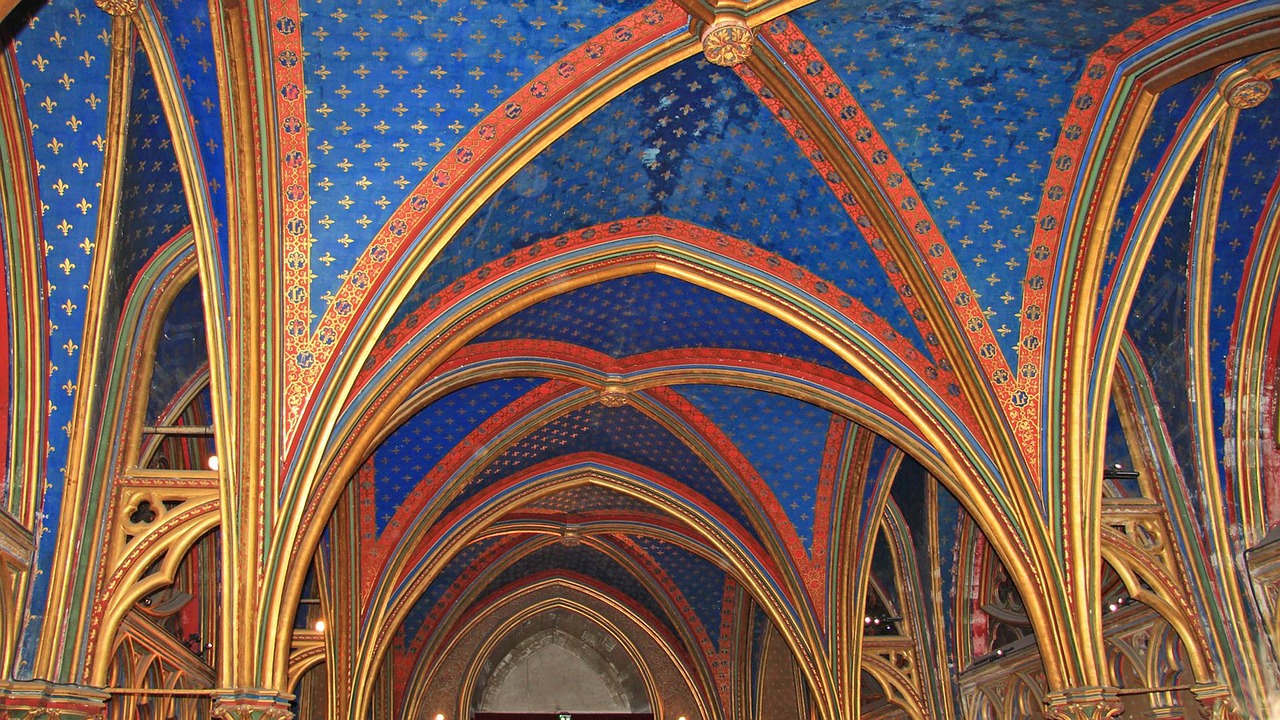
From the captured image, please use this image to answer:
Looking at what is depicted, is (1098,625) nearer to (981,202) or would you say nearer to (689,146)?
(981,202)

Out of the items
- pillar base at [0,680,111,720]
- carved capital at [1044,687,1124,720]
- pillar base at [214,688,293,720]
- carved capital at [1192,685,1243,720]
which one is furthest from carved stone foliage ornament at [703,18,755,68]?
carved capital at [1192,685,1243,720]

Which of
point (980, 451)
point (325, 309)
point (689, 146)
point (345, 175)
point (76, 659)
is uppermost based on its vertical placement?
point (689, 146)

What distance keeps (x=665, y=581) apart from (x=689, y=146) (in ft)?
43.1

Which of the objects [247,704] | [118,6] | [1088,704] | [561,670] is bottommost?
[1088,704]

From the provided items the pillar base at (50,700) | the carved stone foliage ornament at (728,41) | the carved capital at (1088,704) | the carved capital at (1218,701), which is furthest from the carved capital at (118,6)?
the carved capital at (1218,701)

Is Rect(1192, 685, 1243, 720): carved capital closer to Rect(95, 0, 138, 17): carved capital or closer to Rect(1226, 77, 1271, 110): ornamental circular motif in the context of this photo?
Rect(1226, 77, 1271, 110): ornamental circular motif

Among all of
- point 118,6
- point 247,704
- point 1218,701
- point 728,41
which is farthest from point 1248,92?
point 247,704

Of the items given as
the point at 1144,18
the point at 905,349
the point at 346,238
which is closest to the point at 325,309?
the point at 346,238

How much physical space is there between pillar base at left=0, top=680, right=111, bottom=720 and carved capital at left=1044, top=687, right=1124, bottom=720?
8.31 meters

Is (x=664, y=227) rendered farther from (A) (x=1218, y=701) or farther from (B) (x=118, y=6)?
(A) (x=1218, y=701)

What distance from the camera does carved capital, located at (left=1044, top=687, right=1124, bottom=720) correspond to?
33.9 ft

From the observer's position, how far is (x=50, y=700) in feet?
29.4

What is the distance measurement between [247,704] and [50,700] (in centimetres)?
154

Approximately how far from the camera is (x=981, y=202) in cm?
1084
